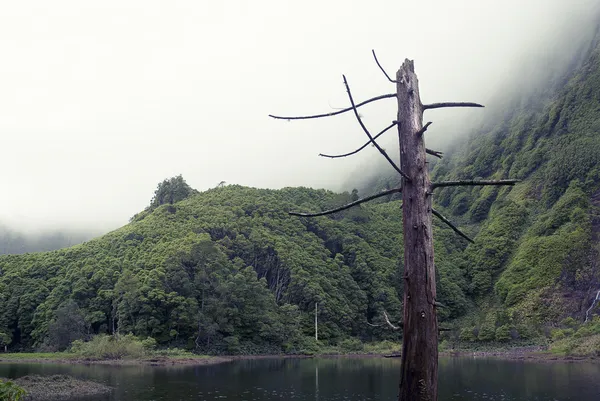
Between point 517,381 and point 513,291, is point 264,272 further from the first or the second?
point 517,381

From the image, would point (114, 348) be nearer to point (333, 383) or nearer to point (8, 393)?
point (333, 383)

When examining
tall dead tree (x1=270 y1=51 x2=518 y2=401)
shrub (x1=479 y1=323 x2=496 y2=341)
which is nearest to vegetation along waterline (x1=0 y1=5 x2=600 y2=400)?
shrub (x1=479 y1=323 x2=496 y2=341)

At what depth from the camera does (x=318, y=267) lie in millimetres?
103750

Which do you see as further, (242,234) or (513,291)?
(242,234)

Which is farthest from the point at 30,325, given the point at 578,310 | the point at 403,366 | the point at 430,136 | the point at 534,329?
the point at 430,136

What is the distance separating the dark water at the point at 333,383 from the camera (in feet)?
115

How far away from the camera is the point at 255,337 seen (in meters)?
85.8

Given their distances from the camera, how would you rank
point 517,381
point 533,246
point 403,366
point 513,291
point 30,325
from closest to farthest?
point 403,366
point 517,381
point 30,325
point 513,291
point 533,246

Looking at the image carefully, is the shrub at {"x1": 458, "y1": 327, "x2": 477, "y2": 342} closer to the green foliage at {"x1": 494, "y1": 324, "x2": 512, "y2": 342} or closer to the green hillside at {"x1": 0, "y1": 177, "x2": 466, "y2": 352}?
the green foliage at {"x1": 494, "y1": 324, "x2": 512, "y2": 342}

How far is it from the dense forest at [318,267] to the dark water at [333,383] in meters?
24.3

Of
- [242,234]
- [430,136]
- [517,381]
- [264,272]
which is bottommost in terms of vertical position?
[517,381]

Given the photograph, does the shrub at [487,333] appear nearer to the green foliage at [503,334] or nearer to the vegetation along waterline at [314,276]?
the vegetation along waterline at [314,276]

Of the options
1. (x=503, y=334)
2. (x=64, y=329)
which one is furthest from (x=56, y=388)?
(x=503, y=334)

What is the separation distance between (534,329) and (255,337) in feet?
140
